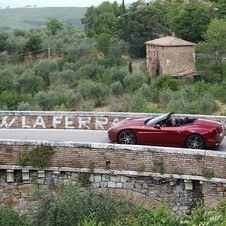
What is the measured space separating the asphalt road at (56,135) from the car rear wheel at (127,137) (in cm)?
104

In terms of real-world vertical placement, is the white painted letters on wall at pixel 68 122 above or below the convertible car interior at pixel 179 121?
below

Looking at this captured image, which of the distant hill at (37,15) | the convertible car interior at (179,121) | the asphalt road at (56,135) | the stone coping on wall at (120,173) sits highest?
the distant hill at (37,15)

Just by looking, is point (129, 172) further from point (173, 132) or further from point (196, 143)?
point (196, 143)

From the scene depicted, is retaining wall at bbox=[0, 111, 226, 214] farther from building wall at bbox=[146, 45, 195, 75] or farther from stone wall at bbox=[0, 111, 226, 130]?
building wall at bbox=[146, 45, 195, 75]

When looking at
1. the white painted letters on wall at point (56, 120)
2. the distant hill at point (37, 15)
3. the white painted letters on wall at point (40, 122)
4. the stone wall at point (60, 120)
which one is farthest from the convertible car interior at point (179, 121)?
the distant hill at point (37, 15)

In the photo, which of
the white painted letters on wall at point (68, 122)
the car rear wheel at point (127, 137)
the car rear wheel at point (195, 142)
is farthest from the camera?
the white painted letters on wall at point (68, 122)

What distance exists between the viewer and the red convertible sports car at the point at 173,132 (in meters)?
13.3

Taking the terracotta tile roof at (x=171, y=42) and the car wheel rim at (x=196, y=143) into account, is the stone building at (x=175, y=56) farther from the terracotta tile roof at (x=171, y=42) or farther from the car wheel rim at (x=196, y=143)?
the car wheel rim at (x=196, y=143)

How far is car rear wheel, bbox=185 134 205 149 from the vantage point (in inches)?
523

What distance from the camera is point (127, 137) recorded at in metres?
13.9

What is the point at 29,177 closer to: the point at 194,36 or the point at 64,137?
the point at 64,137

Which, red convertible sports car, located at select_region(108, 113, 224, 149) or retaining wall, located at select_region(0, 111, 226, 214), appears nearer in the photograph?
retaining wall, located at select_region(0, 111, 226, 214)

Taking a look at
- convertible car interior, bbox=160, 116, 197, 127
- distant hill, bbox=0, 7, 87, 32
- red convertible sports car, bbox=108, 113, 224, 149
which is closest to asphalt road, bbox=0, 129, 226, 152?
red convertible sports car, bbox=108, 113, 224, 149

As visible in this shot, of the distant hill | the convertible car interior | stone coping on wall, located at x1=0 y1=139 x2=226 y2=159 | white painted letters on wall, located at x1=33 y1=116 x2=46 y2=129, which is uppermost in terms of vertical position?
the distant hill
